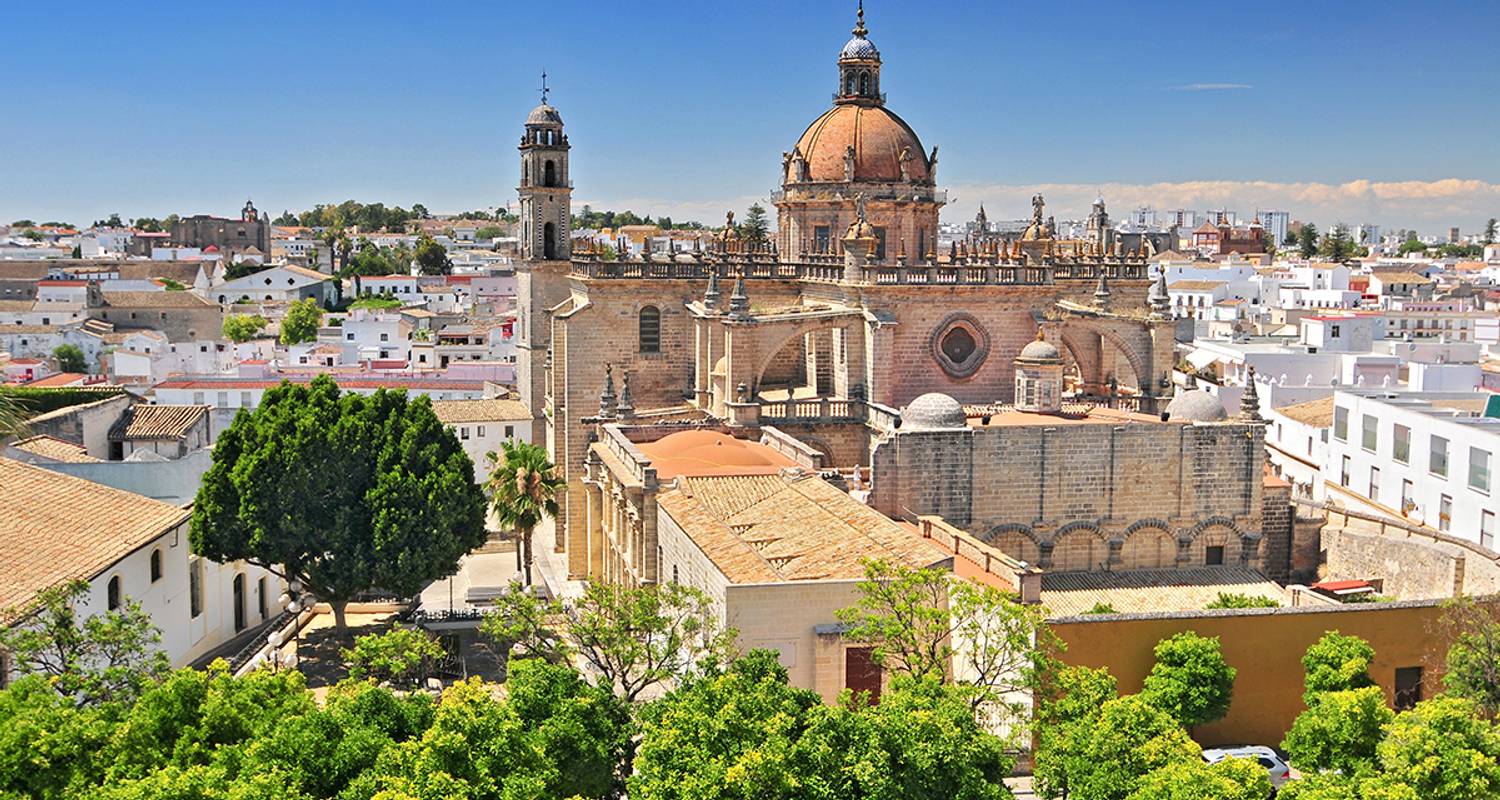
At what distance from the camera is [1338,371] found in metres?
51.7

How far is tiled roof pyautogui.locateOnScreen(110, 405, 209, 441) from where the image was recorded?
42906 millimetres

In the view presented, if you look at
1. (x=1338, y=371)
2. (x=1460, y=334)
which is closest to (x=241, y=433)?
(x=1338, y=371)

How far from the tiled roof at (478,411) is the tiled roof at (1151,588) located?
22.6m

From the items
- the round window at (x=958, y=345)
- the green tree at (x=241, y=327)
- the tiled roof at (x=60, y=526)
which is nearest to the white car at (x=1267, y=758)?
the round window at (x=958, y=345)

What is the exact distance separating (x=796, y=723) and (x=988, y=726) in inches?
203

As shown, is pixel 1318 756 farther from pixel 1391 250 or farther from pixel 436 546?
pixel 1391 250

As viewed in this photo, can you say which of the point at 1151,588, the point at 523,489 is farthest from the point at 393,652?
the point at 1151,588

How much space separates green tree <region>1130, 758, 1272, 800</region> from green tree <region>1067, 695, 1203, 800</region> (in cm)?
64

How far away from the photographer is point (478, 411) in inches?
1844

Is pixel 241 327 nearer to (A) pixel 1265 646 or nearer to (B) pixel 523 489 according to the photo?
(B) pixel 523 489

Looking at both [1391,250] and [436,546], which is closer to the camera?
[436,546]

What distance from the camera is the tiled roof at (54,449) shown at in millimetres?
33906

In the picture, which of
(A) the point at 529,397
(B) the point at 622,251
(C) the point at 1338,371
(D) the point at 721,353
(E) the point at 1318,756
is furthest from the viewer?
(C) the point at 1338,371

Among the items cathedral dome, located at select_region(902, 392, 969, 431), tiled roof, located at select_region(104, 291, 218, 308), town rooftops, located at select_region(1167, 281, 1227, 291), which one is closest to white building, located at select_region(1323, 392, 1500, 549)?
cathedral dome, located at select_region(902, 392, 969, 431)
